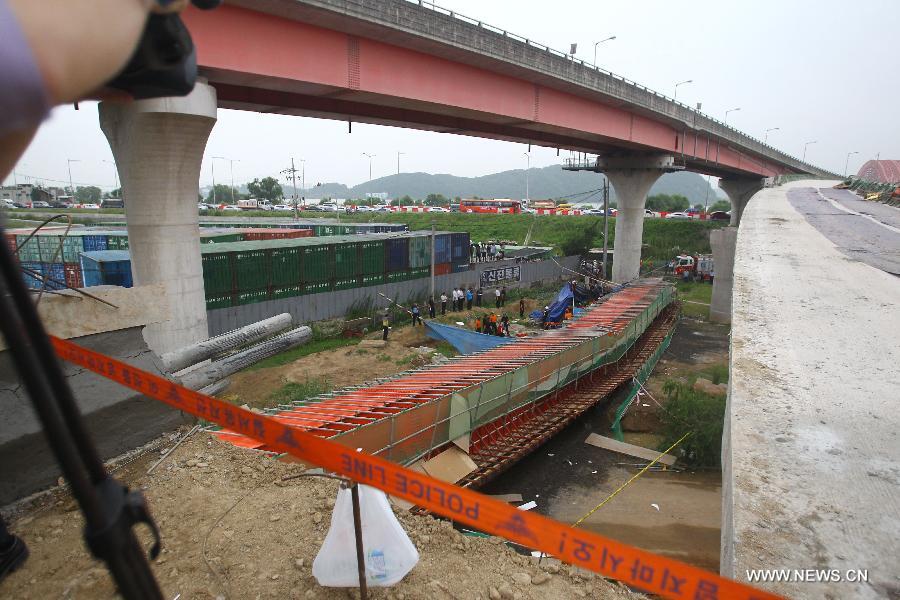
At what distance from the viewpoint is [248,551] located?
443 cm

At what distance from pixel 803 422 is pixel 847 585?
1.88m

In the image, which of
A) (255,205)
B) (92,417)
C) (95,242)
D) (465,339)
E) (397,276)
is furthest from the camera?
(255,205)

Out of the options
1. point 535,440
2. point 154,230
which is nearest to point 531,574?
point 535,440

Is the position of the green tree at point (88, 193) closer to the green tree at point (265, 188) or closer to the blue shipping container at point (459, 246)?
the green tree at point (265, 188)

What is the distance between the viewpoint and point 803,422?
13.9ft

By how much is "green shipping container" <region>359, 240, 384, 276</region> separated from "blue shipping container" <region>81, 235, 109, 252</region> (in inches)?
546

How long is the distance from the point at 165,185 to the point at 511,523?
1505 centimetres

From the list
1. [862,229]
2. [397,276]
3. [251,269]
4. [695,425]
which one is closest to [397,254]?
[397,276]

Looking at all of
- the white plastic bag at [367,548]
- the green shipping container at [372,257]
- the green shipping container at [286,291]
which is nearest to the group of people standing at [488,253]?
the green shipping container at [372,257]

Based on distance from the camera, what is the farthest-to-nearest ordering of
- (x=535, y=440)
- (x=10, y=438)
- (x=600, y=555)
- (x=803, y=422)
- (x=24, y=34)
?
(x=535, y=440) → (x=10, y=438) → (x=803, y=422) → (x=600, y=555) → (x=24, y=34)

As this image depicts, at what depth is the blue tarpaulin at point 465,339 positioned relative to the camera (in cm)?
1870

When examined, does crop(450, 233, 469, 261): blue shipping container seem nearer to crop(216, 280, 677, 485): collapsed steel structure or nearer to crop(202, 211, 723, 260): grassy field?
crop(216, 280, 677, 485): collapsed steel structure

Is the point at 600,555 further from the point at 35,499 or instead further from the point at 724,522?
the point at 35,499

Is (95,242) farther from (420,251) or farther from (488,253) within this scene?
(488,253)
